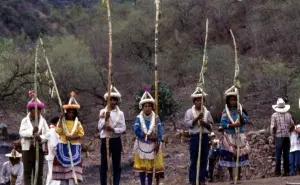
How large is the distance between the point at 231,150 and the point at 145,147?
1.56m

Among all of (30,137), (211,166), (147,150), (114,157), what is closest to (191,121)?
(147,150)

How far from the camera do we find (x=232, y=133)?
433 inches

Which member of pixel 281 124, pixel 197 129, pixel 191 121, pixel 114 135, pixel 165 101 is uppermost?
pixel 165 101

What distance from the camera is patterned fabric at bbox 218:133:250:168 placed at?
1105 centimetres

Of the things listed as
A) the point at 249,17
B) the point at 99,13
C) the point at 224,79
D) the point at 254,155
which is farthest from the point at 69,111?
the point at 99,13

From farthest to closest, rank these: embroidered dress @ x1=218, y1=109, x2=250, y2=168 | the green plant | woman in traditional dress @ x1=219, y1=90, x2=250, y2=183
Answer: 1. the green plant
2. embroidered dress @ x1=218, y1=109, x2=250, y2=168
3. woman in traditional dress @ x1=219, y1=90, x2=250, y2=183

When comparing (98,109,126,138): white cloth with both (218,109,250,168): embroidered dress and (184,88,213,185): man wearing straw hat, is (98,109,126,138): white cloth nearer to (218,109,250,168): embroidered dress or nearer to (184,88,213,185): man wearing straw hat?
(184,88,213,185): man wearing straw hat

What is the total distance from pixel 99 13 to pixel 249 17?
1210 cm

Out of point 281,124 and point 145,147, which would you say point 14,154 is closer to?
point 145,147

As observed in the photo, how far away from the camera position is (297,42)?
3712 cm

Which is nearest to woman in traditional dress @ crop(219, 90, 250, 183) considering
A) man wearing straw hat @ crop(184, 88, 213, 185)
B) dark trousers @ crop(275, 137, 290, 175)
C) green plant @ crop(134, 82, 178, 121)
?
man wearing straw hat @ crop(184, 88, 213, 185)

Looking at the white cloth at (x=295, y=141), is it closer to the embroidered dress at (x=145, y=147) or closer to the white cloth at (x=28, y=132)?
the embroidered dress at (x=145, y=147)

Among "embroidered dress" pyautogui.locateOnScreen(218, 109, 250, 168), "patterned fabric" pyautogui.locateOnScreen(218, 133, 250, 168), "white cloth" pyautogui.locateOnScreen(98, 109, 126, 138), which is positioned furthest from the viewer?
"patterned fabric" pyautogui.locateOnScreen(218, 133, 250, 168)

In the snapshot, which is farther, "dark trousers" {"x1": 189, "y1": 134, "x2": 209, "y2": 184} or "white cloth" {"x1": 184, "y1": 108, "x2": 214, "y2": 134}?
"dark trousers" {"x1": 189, "y1": 134, "x2": 209, "y2": 184}
